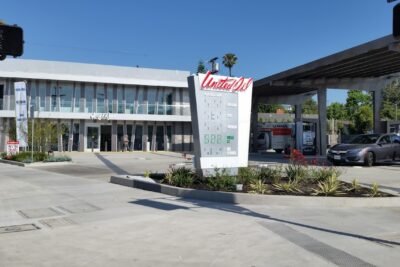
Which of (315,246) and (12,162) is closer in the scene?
(315,246)

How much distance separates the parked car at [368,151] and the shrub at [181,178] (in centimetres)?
A: 1003

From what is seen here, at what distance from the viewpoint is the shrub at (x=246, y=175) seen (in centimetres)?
1227

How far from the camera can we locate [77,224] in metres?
8.25

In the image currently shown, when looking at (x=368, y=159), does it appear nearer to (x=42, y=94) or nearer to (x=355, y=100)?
(x=42, y=94)

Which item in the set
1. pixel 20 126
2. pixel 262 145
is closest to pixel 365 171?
pixel 20 126

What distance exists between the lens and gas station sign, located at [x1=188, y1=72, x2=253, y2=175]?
12914 millimetres

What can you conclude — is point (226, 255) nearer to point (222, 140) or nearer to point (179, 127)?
point (222, 140)

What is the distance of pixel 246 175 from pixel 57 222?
5651 millimetres

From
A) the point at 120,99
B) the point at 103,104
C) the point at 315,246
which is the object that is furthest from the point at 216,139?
the point at 120,99

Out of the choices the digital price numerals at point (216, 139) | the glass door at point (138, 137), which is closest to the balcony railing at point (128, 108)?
the glass door at point (138, 137)

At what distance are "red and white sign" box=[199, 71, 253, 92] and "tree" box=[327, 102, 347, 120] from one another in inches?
3501

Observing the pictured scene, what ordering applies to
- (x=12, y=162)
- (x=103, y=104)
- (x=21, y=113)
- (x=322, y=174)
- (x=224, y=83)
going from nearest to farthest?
(x=322, y=174) → (x=224, y=83) → (x=12, y=162) → (x=21, y=113) → (x=103, y=104)

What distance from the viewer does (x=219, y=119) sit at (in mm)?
13305

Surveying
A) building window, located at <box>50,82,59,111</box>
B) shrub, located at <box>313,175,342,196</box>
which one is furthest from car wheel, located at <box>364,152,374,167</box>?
building window, located at <box>50,82,59,111</box>
